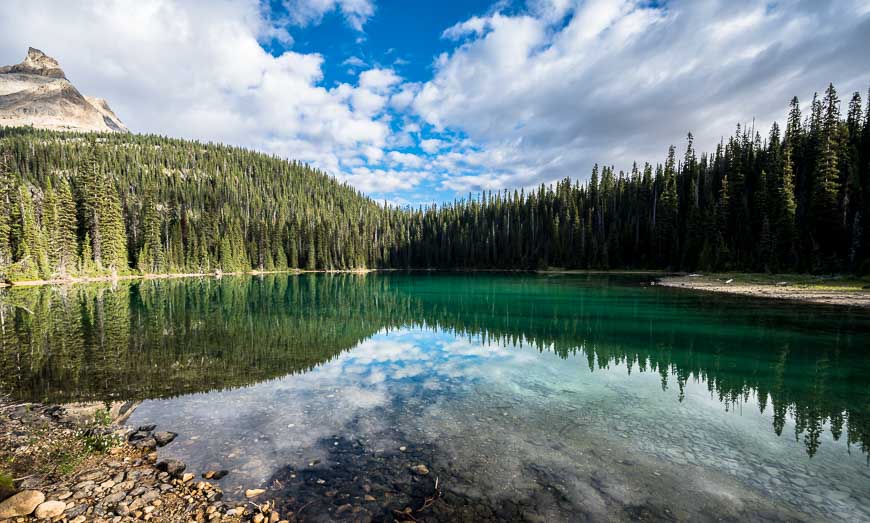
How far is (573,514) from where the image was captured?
6.83m

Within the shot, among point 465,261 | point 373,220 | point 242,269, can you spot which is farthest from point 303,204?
point 465,261

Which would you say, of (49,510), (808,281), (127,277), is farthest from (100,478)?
(127,277)

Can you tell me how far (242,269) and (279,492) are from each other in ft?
365

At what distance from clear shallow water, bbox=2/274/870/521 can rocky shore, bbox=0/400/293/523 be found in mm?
561

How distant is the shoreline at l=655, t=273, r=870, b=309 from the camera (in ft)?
112

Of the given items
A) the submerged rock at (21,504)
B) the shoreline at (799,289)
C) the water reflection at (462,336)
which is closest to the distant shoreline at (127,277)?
the water reflection at (462,336)

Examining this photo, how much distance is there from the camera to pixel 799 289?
42.7 metres

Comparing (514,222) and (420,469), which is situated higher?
(514,222)

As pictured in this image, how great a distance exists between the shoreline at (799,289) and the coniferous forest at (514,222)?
6.68 m

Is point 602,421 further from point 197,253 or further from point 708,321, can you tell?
point 197,253

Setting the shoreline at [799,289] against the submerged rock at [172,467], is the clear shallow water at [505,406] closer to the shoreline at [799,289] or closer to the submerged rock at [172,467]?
the submerged rock at [172,467]

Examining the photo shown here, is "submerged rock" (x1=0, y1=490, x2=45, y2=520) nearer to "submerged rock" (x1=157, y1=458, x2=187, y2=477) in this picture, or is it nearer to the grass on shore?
"submerged rock" (x1=157, y1=458, x2=187, y2=477)

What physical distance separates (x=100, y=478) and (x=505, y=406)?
10.5 metres

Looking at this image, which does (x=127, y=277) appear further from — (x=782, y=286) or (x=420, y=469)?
(x=782, y=286)
